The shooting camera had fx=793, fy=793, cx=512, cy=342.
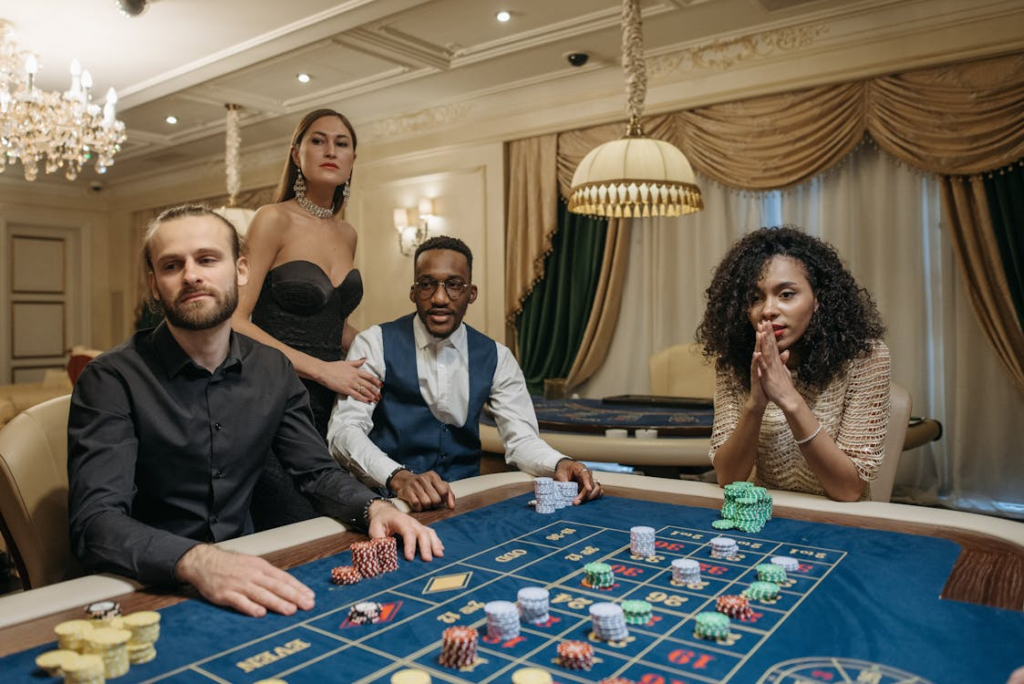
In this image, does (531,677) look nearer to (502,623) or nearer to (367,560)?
(502,623)

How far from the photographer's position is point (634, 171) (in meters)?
3.41

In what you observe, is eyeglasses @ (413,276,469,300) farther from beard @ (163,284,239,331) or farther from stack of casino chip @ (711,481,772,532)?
stack of casino chip @ (711,481,772,532)

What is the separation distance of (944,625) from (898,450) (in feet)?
4.03

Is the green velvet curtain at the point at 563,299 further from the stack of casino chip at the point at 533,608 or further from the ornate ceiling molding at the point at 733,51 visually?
the stack of casino chip at the point at 533,608

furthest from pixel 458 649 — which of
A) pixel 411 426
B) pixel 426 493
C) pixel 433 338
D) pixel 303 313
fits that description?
pixel 303 313

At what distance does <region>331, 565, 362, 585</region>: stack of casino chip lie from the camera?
1.28 m

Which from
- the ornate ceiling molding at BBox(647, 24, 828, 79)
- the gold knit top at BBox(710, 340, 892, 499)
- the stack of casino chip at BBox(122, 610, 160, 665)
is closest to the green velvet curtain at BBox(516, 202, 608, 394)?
the ornate ceiling molding at BBox(647, 24, 828, 79)

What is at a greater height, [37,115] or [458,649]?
[37,115]

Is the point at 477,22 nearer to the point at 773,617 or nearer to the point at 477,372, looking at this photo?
the point at 477,372

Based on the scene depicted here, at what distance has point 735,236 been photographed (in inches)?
212

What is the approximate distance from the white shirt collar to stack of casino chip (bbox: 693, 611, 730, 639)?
1454 mm

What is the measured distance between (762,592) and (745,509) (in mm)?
418

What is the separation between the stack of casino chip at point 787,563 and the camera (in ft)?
4.35

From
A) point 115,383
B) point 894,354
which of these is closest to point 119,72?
point 115,383
